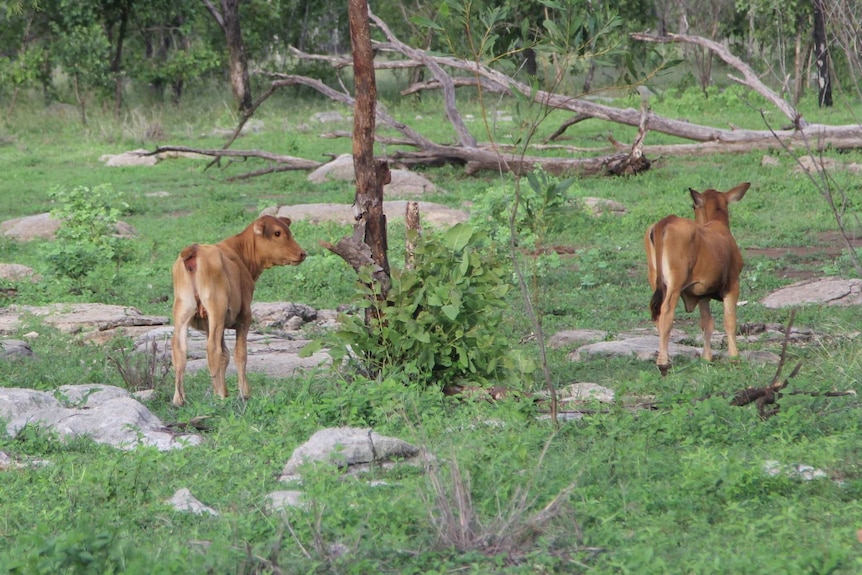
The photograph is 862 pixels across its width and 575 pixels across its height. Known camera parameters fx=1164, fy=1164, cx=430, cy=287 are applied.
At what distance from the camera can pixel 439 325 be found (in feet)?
24.8

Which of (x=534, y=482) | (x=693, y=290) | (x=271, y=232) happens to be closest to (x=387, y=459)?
(x=534, y=482)

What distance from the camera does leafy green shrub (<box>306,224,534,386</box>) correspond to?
7.45 m

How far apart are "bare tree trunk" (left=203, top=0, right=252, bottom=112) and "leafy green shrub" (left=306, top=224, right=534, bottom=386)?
2030 cm

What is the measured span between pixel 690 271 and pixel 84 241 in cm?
745

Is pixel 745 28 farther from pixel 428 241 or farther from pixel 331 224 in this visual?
pixel 428 241

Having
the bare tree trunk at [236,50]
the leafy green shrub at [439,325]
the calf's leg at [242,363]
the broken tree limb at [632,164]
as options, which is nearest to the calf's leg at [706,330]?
the leafy green shrub at [439,325]

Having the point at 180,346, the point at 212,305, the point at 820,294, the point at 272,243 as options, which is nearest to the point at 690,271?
the point at 820,294

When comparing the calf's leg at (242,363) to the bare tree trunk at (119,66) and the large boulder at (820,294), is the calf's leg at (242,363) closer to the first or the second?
the large boulder at (820,294)

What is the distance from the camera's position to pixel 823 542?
14.5 feet

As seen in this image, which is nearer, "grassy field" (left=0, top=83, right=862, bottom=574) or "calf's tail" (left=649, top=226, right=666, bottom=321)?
"grassy field" (left=0, top=83, right=862, bottom=574)

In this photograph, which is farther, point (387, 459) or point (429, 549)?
point (387, 459)

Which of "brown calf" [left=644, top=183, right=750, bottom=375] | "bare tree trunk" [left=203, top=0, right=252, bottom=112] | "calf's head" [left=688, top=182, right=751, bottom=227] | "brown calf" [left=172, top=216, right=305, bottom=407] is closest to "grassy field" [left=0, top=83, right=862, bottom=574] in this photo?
"brown calf" [left=172, top=216, right=305, bottom=407]

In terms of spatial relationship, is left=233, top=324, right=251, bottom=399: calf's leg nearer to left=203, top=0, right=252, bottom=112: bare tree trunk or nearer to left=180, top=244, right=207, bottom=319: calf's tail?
left=180, top=244, right=207, bottom=319: calf's tail

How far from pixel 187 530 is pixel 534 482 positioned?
5.00 ft
